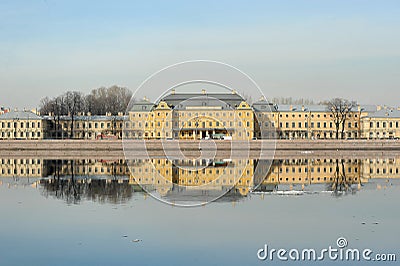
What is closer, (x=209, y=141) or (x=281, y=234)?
(x=281, y=234)

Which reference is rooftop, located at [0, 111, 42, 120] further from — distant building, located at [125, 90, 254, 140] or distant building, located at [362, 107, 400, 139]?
distant building, located at [362, 107, 400, 139]

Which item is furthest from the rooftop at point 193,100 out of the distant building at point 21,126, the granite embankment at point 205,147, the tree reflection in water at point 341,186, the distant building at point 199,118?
the tree reflection in water at point 341,186

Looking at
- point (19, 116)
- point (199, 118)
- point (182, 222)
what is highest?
point (19, 116)

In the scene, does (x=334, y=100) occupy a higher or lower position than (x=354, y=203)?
higher

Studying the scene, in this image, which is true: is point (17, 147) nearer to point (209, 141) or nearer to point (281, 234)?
point (209, 141)

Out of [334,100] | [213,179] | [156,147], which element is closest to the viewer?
[213,179]

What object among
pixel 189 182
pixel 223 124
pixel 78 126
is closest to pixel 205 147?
pixel 223 124

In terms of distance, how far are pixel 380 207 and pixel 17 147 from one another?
46963 millimetres

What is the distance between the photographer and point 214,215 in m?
15.7

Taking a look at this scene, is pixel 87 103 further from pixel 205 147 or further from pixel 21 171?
pixel 21 171

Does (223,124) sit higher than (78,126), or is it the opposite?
(223,124)

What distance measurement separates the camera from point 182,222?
14914 mm

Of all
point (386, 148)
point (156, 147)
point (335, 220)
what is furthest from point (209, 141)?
point (335, 220)

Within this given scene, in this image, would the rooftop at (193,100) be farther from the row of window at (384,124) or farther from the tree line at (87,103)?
the row of window at (384,124)
